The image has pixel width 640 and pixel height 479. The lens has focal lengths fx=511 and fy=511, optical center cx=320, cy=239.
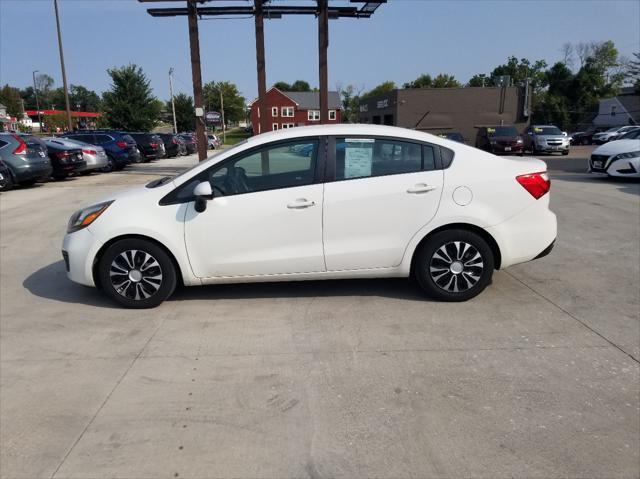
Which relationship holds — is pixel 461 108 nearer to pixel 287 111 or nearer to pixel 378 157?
pixel 287 111

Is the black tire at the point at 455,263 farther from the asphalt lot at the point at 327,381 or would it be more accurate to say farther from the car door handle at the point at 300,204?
the car door handle at the point at 300,204

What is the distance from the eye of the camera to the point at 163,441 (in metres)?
2.79

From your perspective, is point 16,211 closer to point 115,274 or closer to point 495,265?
point 115,274

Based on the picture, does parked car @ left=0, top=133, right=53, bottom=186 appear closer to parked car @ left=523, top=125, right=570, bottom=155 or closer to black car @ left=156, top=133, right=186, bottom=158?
black car @ left=156, top=133, right=186, bottom=158

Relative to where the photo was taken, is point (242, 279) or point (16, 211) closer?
point (242, 279)

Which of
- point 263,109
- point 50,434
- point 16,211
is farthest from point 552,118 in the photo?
point 50,434

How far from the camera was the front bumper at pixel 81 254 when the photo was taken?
460 centimetres

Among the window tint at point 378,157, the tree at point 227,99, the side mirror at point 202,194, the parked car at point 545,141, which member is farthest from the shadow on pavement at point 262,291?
the tree at point 227,99

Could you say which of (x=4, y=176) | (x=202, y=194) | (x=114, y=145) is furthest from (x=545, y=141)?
(x=202, y=194)

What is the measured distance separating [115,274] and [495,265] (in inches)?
138

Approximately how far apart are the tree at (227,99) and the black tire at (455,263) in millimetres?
101566

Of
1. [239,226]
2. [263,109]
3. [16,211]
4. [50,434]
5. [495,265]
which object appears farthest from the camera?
[263,109]

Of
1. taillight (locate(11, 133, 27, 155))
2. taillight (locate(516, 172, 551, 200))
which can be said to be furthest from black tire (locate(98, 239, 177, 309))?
taillight (locate(11, 133, 27, 155))

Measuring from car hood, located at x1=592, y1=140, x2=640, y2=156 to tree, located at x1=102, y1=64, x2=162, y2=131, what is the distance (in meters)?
37.5
